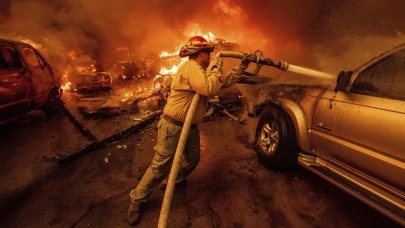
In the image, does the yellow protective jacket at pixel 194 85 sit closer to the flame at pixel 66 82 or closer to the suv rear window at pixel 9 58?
the suv rear window at pixel 9 58

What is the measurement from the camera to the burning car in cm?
1087

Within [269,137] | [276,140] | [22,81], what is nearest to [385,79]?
[276,140]

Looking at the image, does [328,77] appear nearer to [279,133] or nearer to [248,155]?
[279,133]

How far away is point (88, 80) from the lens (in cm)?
1095

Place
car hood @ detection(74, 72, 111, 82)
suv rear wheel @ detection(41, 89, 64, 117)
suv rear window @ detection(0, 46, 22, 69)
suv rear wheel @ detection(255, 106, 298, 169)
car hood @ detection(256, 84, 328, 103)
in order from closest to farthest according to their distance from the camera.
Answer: car hood @ detection(256, 84, 328, 103)
suv rear wheel @ detection(255, 106, 298, 169)
suv rear window @ detection(0, 46, 22, 69)
suv rear wheel @ detection(41, 89, 64, 117)
car hood @ detection(74, 72, 111, 82)

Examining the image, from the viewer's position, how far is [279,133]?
149 inches

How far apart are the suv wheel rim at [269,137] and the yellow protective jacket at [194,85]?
1627 mm

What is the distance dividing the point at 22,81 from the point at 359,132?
6781mm

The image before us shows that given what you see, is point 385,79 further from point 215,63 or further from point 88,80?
point 88,80

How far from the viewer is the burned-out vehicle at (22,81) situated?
516cm

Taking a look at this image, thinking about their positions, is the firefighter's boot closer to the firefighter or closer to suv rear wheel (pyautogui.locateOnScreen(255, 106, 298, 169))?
the firefighter

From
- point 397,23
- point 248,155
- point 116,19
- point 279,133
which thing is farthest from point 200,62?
point 116,19

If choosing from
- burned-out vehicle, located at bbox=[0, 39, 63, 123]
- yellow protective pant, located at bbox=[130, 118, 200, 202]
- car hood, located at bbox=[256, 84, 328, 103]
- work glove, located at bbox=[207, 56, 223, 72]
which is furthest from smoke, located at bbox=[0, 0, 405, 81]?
burned-out vehicle, located at bbox=[0, 39, 63, 123]

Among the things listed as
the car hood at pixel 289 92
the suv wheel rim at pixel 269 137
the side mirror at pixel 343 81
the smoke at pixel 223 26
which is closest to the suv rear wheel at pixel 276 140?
the suv wheel rim at pixel 269 137
